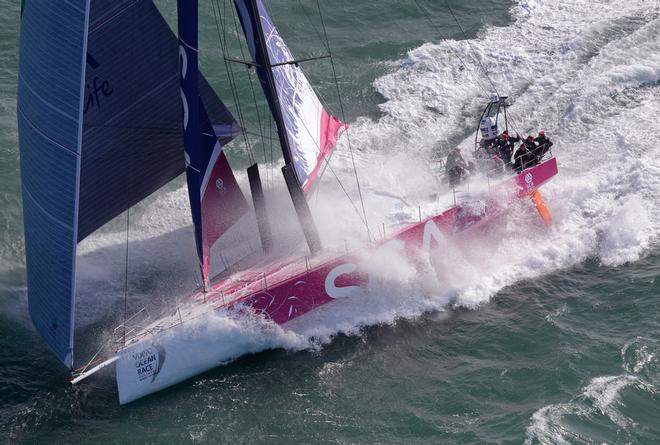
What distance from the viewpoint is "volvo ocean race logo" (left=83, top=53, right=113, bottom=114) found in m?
12.9

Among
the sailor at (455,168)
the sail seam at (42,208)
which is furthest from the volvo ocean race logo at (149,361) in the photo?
the sailor at (455,168)

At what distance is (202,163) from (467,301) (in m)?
4.52

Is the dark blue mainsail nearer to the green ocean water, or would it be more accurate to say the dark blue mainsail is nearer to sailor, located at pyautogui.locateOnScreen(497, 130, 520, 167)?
the green ocean water

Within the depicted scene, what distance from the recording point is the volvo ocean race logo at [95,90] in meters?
12.9

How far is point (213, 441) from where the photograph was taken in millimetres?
11516

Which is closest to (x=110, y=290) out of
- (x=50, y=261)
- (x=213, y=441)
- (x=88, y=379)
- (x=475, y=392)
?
(x=88, y=379)

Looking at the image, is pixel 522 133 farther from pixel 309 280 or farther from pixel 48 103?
pixel 48 103

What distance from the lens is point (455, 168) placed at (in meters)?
15.6

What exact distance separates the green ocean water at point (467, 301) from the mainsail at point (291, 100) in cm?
152

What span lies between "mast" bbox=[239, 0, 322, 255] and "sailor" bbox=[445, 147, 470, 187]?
9.64 feet

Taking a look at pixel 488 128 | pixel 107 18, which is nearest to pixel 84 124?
pixel 107 18

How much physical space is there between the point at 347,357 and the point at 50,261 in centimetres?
428

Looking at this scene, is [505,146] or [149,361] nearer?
[149,361]

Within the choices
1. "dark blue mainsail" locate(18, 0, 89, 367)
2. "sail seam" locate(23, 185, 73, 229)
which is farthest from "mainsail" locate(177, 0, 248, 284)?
"sail seam" locate(23, 185, 73, 229)
